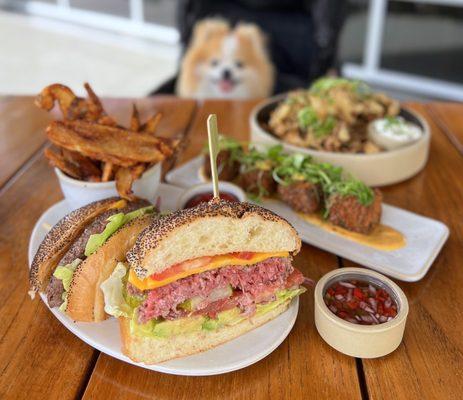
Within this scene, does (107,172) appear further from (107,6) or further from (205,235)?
(107,6)

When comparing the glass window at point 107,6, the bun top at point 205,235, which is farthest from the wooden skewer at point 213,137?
the glass window at point 107,6

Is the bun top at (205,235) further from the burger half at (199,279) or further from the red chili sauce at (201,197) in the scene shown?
the red chili sauce at (201,197)

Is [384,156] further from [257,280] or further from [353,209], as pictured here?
[257,280]

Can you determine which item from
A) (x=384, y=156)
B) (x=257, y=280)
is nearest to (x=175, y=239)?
(x=257, y=280)

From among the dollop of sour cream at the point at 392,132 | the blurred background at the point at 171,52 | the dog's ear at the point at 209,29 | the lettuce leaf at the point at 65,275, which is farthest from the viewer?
the blurred background at the point at 171,52

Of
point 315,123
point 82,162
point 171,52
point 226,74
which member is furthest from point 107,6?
point 82,162

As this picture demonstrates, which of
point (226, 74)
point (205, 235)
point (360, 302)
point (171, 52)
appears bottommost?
point (171, 52)

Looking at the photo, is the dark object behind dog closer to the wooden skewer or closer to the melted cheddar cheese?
the wooden skewer
